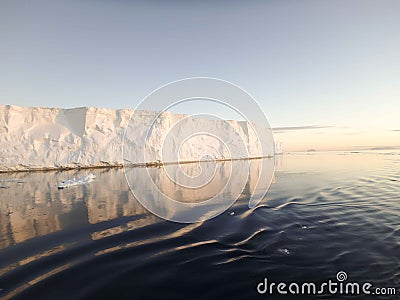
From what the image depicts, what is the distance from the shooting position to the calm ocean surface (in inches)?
133

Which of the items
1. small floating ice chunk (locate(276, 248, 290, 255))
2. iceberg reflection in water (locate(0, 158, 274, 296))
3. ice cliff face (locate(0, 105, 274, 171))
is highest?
ice cliff face (locate(0, 105, 274, 171))

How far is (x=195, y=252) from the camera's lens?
453 centimetres

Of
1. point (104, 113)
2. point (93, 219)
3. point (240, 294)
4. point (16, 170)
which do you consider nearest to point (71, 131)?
point (104, 113)

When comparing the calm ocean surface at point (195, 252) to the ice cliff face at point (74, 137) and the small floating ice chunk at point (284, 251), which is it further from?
the ice cliff face at point (74, 137)

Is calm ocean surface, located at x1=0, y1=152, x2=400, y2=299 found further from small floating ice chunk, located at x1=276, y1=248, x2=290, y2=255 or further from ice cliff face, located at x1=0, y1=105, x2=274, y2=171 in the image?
ice cliff face, located at x1=0, y1=105, x2=274, y2=171

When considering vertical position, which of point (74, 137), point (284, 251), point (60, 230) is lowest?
point (284, 251)

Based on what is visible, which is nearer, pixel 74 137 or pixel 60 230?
pixel 60 230

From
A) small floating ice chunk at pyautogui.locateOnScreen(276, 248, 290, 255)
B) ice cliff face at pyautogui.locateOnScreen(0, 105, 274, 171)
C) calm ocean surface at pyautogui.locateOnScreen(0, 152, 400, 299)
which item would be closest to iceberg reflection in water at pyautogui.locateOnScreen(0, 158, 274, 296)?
calm ocean surface at pyautogui.locateOnScreen(0, 152, 400, 299)

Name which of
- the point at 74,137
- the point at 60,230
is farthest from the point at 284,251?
the point at 74,137

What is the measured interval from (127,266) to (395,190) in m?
12.7

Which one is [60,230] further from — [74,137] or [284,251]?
[74,137]

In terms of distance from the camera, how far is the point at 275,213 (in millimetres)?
7348

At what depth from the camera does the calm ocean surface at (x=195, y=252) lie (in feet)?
11.1

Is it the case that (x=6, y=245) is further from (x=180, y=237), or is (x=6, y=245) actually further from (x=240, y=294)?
(x=240, y=294)
